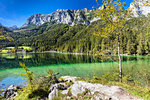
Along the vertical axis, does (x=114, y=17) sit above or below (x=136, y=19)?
above

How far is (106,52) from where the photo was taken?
33.2ft

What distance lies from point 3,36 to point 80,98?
271 inches

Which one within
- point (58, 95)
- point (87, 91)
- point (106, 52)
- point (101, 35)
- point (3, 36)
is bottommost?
point (58, 95)

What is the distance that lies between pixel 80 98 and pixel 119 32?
7970mm

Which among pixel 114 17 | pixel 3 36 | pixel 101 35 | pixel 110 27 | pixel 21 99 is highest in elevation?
pixel 114 17

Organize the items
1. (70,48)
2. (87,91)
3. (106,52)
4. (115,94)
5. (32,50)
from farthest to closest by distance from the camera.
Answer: (32,50) → (70,48) → (106,52) → (87,91) → (115,94)

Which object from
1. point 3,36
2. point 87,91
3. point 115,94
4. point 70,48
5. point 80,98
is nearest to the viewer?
point 3,36

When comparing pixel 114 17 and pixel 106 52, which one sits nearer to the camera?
pixel 114 17

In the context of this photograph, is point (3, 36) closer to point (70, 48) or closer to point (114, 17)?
point (114, 17)

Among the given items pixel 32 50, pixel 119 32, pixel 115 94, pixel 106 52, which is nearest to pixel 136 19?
pixel 119 32

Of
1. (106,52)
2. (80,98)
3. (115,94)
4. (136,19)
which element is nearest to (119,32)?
(136,19)

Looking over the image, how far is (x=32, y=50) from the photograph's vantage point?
182 meters

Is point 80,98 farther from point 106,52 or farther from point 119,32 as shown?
point 119,32

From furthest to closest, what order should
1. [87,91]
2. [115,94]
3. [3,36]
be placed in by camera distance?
[87,91]
[115,94]
[3,36]
